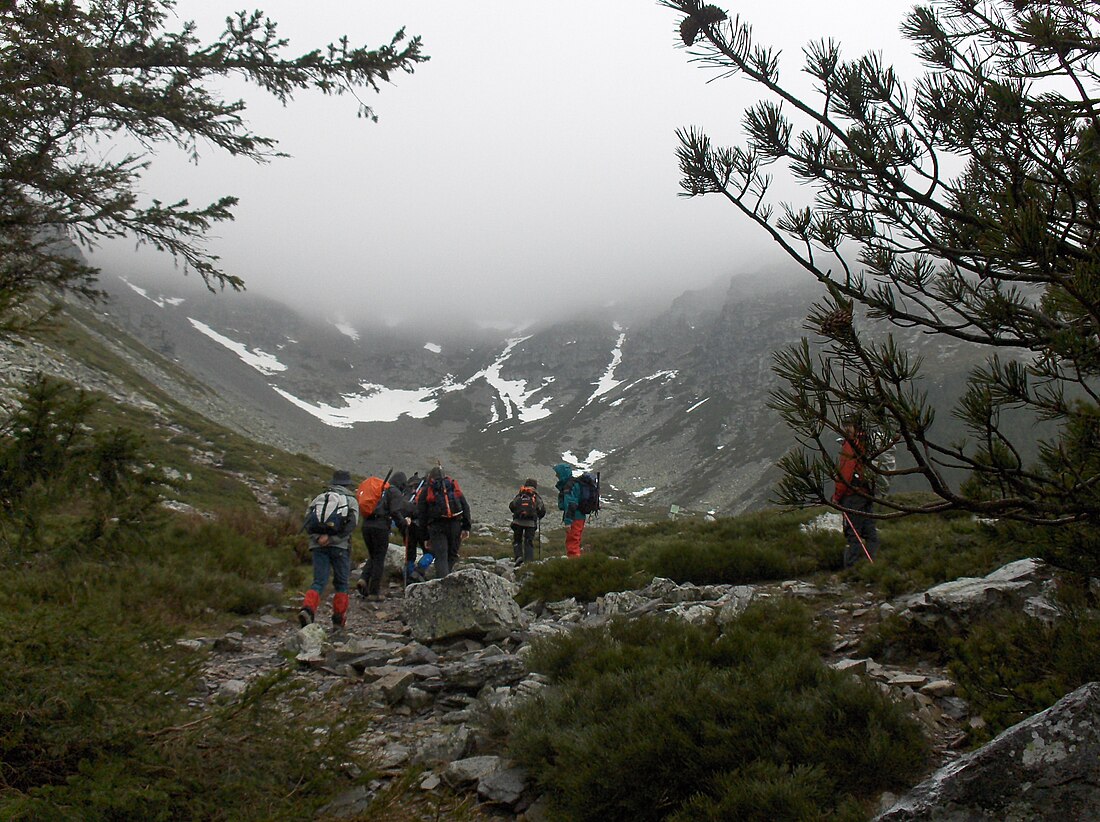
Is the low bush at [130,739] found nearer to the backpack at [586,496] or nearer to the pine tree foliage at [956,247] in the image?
the pine tree foliage at [956,247]

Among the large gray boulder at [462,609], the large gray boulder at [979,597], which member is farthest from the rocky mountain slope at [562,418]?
the large gray boulder at [979,597]

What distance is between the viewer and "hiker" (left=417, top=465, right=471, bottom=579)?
10656 millimetres

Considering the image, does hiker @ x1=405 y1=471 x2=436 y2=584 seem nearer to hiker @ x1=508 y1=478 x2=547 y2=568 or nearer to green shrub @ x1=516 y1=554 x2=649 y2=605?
hiker @ x1=508 y1=478 x2=547 y2=568

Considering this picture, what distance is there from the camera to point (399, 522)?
11.3m

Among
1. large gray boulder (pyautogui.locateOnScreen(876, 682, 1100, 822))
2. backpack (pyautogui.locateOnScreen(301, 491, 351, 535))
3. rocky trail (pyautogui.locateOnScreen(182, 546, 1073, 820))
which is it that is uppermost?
backpack (pyautogui.locateOnScreen(301, 491, 351, 535))

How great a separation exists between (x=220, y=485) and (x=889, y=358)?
83.9 ft

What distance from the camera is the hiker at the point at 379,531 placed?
32.7 ft

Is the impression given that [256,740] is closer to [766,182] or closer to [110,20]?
[766,182]

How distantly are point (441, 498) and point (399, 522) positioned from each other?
122cm

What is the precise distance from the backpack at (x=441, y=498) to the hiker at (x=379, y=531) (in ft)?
1.58

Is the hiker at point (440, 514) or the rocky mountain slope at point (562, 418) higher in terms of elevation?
the rocky mountain slope at point (562, 418)

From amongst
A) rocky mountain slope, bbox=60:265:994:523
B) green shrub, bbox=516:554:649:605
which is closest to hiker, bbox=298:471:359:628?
green shrub, bbox=516:554:649:605

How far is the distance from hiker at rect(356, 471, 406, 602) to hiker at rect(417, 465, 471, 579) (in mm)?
441

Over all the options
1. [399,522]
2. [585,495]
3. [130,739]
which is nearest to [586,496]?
[585,495]
